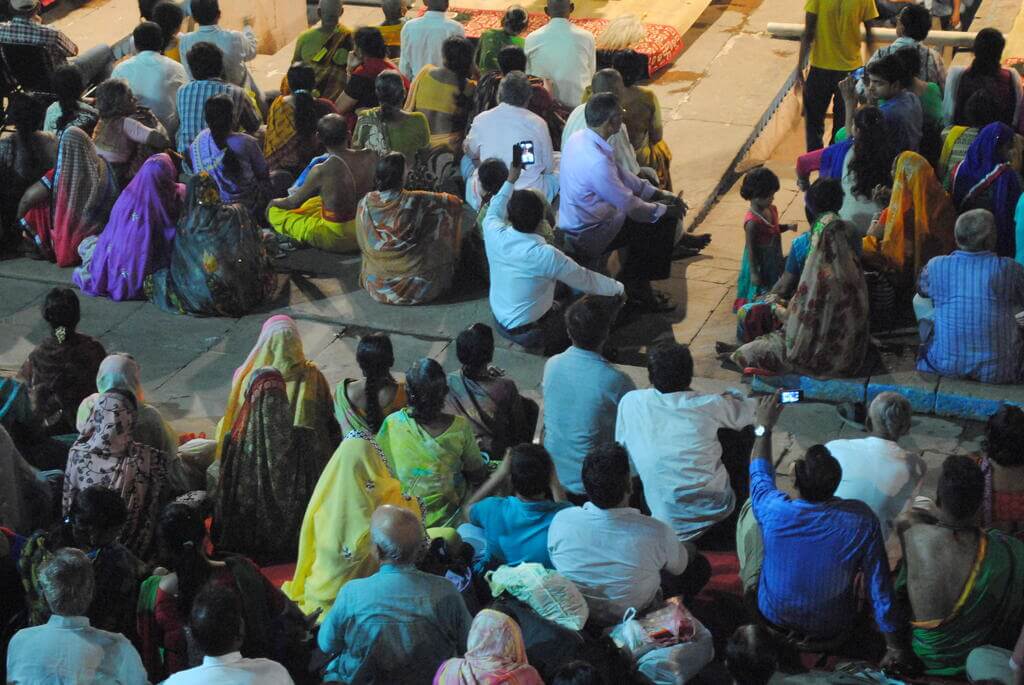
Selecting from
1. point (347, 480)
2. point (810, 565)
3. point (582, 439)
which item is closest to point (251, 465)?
point (347, 480)

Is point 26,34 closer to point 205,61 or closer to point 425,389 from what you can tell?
point 205,61

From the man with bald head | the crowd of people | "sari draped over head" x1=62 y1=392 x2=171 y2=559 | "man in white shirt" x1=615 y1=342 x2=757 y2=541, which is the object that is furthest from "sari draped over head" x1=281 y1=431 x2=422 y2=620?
"man in white shirt" x1=615 y1=342 x2=757 y2=541

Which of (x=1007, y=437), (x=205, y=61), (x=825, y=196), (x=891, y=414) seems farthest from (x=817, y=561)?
(x=205, y=61)

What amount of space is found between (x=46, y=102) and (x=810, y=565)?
22.7ft

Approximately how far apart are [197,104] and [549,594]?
5.56 m

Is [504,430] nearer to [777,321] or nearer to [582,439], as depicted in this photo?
[582,439]

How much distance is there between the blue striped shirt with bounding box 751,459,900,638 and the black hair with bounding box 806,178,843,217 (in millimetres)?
2439

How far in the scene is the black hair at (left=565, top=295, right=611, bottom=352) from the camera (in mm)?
6480

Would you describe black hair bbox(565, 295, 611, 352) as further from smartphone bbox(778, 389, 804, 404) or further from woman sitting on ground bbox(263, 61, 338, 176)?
woman sitting on ground bbox(263, 61, 338, 176)

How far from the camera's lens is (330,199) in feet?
30.5

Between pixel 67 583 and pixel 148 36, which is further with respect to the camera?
pixel 148 36

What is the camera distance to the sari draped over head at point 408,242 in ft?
28.3

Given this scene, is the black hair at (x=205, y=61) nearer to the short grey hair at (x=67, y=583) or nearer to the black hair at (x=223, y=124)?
the black hair at (x=223, y=124)

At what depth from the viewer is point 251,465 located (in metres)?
6.39
